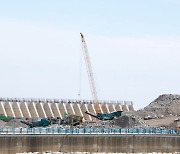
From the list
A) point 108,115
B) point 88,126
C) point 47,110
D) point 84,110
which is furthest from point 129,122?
point 84,110

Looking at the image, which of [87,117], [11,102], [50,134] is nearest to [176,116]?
[87,117]

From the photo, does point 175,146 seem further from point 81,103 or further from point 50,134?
point 81,103

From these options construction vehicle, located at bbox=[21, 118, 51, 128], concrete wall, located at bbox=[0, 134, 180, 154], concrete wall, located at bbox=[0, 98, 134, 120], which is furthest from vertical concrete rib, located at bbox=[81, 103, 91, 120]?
concrete wall, located at bbox=[0, 134, 180, 154]

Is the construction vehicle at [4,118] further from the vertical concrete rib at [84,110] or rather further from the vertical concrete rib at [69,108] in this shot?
the vertical concrete rib at [84,110]

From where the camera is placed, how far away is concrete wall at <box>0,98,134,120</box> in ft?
484

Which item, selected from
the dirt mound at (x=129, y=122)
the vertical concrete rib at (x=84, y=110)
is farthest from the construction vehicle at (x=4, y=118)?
the dirt mound at (x=129, y=122)

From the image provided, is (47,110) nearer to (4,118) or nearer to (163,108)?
(4,118)

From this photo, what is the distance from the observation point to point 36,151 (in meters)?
78.2

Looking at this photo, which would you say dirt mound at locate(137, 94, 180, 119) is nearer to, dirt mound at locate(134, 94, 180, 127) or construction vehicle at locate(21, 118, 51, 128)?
dirt mound at locate(134, 94, 180, 127)

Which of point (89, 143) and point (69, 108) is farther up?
point (69, 108)

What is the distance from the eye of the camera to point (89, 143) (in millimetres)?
83438

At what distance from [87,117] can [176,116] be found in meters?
30.6

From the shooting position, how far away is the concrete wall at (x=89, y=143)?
76.8 meters

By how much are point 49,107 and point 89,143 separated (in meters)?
71.7
